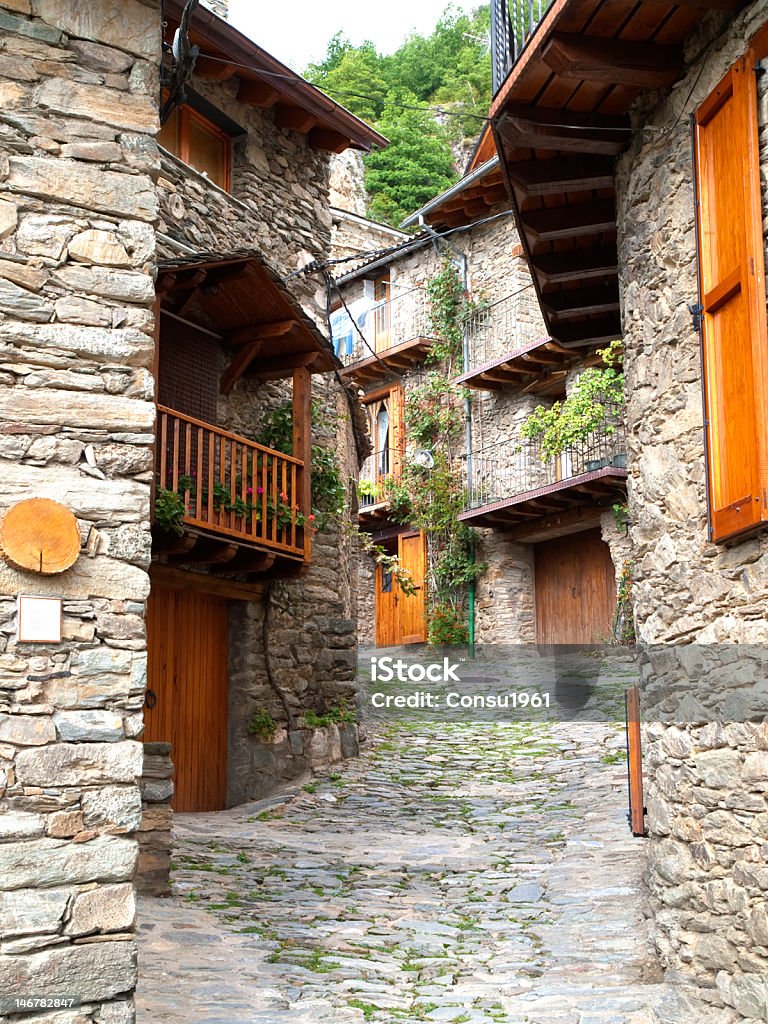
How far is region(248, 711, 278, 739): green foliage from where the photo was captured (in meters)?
10.8

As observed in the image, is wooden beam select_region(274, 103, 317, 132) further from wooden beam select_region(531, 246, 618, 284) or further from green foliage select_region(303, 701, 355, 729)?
green foliage select_region(303, 701, 355, 729)

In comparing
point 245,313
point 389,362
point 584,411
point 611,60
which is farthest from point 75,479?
point 389,362

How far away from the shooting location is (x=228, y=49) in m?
11.0

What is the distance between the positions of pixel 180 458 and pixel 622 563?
298 inches

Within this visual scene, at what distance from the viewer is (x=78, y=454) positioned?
13.9ft

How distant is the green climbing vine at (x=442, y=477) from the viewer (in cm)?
1839

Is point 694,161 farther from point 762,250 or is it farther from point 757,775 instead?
point 757,775

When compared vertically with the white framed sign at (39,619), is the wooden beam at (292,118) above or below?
above

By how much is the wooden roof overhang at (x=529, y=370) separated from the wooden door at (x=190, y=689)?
25.8ft

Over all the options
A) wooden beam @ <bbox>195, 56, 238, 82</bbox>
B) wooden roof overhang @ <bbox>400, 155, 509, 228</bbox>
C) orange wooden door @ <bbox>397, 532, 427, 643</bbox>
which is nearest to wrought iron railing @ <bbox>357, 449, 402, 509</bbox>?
orange wooden door @ <bbox>397, 532, 427, 643</bbox>

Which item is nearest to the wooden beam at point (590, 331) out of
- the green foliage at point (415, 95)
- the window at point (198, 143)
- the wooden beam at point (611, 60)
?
the wooden beam at point (611, 60)

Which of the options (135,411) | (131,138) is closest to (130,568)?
(135,411)

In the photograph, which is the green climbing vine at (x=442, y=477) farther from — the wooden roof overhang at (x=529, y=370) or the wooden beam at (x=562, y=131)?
the wooden beam at (x=562, y=131)

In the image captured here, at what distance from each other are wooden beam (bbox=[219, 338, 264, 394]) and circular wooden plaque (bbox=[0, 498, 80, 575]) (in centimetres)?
678
